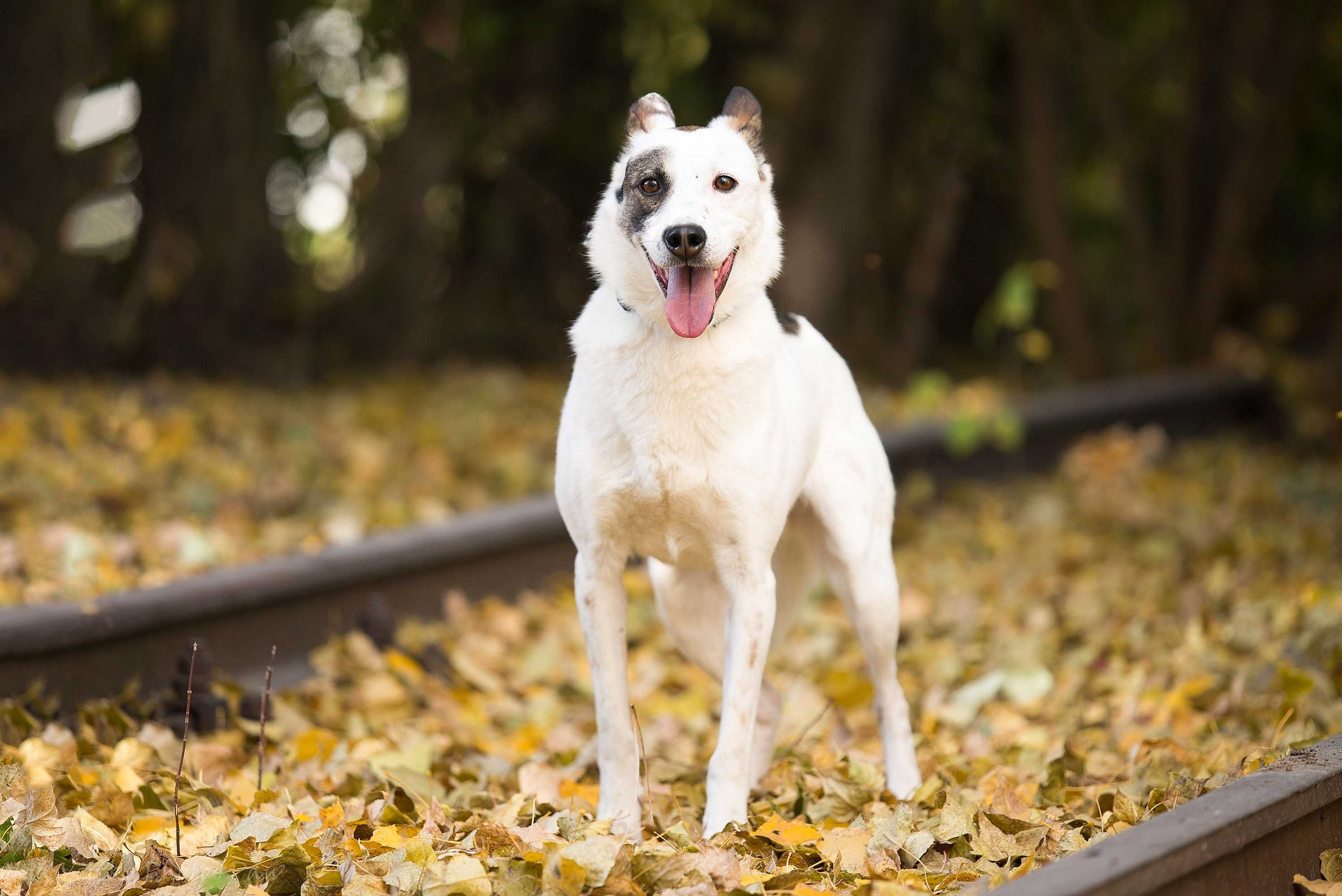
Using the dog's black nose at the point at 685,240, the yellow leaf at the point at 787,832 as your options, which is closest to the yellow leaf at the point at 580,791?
the yellow leaf at the point at 787,832

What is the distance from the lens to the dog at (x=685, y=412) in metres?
3.30

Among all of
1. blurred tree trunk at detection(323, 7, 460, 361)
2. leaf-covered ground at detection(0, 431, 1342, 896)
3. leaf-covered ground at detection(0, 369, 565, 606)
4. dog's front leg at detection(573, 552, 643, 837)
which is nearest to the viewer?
leaf-covered ground at detection(0, 431, 1342, 896)

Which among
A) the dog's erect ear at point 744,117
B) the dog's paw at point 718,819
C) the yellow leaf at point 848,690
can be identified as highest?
the dog's erect ear at point 744,117

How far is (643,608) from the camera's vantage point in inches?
246

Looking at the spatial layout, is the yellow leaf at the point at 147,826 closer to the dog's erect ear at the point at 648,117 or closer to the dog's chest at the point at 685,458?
the dog's chest at the point at 685,458

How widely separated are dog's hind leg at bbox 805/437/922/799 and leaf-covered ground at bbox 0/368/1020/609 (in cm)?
234

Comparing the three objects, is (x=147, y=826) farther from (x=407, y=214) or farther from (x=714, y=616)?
(x=407, y=214)

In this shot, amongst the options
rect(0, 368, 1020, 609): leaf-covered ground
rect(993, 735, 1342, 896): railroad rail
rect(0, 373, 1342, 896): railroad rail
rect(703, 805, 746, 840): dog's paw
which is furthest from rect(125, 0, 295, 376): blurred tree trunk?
rect(993, 735, 1342, 896): railroad rail

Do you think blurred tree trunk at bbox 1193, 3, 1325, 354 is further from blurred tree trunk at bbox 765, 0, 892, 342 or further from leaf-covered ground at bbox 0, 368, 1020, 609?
leaf-covered ground at bbox 0, 368, 1020, 609

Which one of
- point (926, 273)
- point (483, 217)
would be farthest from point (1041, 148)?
point (483, 217)

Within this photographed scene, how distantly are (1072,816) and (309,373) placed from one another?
867cm

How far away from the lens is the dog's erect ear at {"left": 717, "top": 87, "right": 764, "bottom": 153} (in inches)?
140

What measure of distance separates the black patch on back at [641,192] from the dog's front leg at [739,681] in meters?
0.87

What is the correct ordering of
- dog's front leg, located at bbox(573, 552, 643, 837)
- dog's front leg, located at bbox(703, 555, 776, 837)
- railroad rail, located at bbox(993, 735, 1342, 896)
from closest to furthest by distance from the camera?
railroad rail, located at bbox(993, 735, 1342, 896) → dog's front leg, located at bbox(703, 555, 776, 837) → dog's front leg, located at bbox(573, 552, 643, 837)
